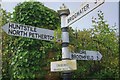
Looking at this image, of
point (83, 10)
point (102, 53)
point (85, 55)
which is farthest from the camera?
point (102, 53)

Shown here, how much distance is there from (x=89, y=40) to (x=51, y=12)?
3.36 feet

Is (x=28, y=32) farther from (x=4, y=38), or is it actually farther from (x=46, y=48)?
(x=4, y=38)

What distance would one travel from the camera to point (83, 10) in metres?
3.71

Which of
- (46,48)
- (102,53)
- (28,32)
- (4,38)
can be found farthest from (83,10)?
(4,38)

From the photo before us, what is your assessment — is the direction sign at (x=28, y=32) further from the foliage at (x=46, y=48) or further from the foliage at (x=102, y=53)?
the foliage at (x=102, y=53)

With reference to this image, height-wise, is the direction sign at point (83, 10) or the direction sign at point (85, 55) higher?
the direction sign at point (83, 10)

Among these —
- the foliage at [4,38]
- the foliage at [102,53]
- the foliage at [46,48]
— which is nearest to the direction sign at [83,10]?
the foliage at [46,48]

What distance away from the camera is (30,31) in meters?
4.09

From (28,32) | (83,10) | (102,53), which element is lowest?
(102,53)

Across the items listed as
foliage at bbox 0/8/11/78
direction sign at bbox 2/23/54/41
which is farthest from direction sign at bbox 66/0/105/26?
foliage at bbox 0/8/11/78

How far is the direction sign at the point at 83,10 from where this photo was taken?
3.54 m

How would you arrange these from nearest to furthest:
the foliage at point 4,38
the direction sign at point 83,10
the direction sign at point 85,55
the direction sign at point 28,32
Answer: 1. the direction sign at point 83,10
2. the direction sign at point 28,32
3. the direction sign at point 85,55
4. the foliage at point 4,38

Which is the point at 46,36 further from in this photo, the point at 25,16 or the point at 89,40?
the point at 89,40

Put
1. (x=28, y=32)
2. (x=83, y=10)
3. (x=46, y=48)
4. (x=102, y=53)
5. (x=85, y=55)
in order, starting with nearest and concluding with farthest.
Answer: (x=83, y=10) < (x=28, y=32) < (x=85, y=55) < (x=46, y=48) < (x=102, y=53)
